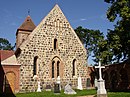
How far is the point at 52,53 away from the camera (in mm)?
28891

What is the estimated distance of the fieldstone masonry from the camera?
26609 millimetres

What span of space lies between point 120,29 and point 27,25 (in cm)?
1981

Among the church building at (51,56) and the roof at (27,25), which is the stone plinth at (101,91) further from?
the roof at (27,25)

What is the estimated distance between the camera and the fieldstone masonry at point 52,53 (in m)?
26.6

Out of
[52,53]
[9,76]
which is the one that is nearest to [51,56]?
[52,53]

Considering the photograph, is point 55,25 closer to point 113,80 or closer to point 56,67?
point 56,67

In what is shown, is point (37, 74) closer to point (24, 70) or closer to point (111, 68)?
point (24, 70)

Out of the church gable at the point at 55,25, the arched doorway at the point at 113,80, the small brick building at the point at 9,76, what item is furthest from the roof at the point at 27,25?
the arched doorway at the point at 113,80

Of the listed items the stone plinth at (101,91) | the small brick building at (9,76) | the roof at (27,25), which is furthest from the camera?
the roof at (27,25)

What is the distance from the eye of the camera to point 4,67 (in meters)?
25.6

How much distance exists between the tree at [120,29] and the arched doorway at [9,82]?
40.7 feet

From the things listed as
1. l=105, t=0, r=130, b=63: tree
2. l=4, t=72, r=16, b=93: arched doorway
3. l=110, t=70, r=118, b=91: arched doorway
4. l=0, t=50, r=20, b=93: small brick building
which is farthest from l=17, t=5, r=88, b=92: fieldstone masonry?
l=105, t=0, r=130, b=63: tree

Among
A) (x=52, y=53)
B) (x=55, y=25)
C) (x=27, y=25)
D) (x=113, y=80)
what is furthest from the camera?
(x=27, y=25)

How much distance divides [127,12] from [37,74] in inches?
531
